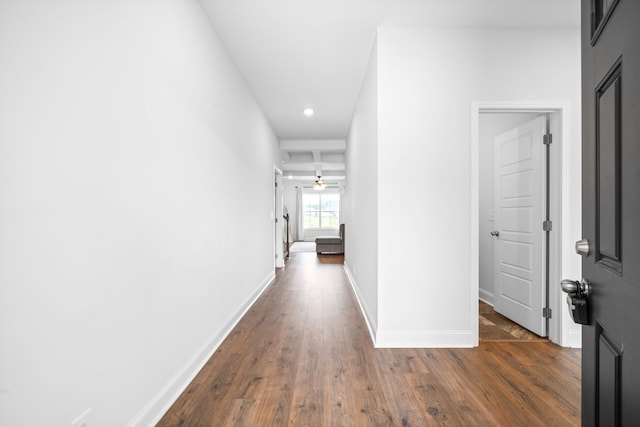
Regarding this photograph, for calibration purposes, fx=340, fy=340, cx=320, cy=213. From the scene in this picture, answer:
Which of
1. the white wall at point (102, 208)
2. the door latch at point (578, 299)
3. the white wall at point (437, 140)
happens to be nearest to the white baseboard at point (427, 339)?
the white wall at point (437, 140)

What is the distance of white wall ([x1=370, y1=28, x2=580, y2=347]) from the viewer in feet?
9.21

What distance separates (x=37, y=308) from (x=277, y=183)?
6.02 metres

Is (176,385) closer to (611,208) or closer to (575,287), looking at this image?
(575,287)

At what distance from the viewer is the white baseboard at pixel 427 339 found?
9.12ft

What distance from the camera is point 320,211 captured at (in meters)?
14.0

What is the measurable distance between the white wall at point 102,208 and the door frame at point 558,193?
2.15 meters

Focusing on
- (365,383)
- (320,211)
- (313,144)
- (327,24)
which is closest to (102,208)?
(365,383)

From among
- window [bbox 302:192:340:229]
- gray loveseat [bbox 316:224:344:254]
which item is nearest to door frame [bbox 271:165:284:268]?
gray loveseat [bbox 316:224:344:254]

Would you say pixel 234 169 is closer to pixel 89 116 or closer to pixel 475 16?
pixel 89 116

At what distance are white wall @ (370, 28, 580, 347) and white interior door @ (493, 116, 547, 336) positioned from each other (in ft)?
0.97

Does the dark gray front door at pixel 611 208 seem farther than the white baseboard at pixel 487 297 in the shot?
No

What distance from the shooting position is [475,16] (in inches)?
105

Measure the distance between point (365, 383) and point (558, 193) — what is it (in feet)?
7.23

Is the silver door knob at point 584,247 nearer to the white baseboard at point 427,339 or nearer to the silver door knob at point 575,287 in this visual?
the silver door knob at point 575,287
